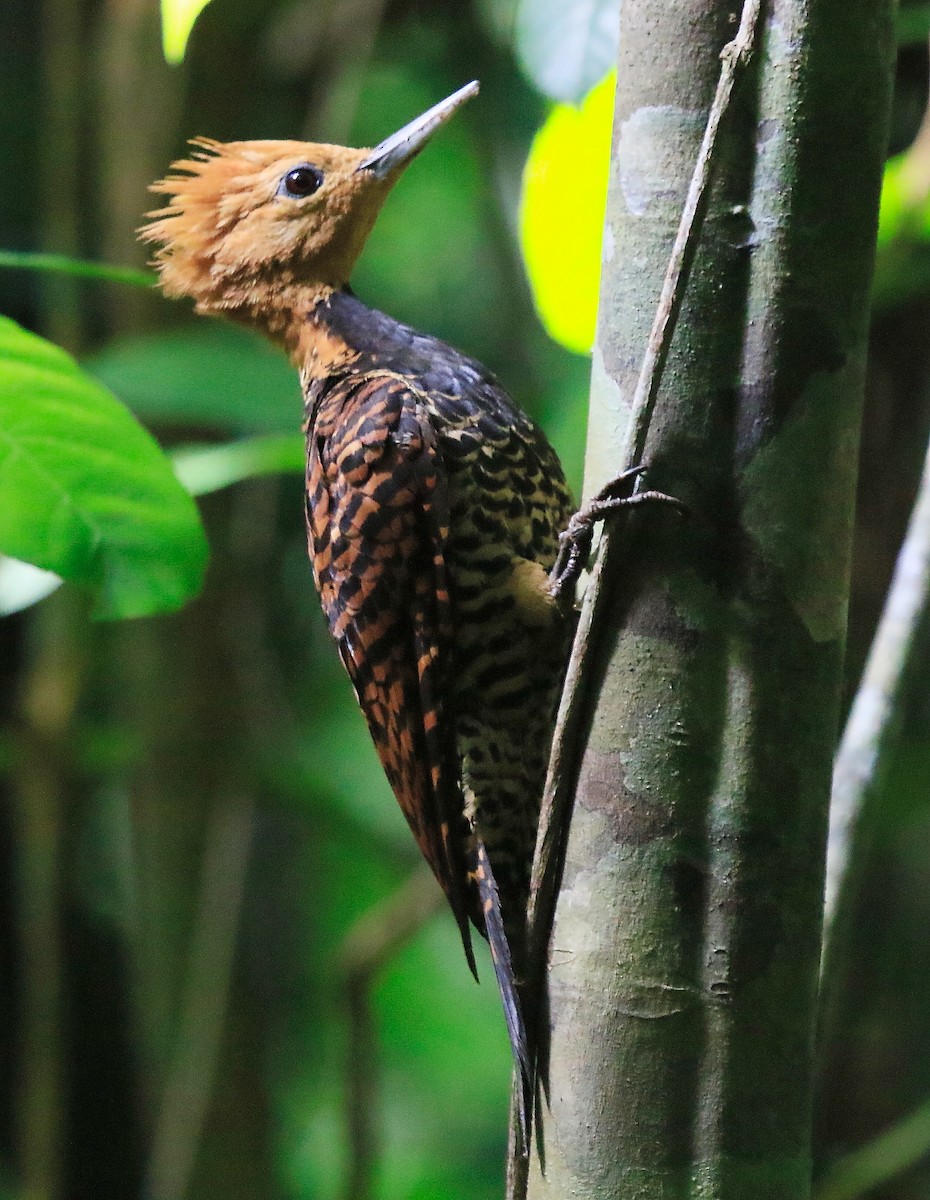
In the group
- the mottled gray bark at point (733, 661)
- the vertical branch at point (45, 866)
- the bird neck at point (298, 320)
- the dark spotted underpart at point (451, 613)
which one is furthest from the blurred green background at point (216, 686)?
the mottled gray bark at point (733, 661)

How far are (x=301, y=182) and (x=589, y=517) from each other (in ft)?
3.81

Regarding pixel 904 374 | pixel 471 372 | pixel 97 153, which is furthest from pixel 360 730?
pixel 471 372

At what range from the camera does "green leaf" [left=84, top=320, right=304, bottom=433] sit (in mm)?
2291

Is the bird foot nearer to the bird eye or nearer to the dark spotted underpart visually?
the dark spotted underpart

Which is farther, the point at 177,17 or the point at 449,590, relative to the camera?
the point at 449,590

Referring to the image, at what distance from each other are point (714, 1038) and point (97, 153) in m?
3.56

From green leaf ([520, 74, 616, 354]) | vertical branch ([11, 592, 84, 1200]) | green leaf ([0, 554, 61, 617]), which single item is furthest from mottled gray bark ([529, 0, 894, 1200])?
vertical branch ([11, 592, 84, 1200])

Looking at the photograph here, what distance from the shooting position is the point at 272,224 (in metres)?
2.04

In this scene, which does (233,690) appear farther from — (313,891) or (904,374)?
(313,891)

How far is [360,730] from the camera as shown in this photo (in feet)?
15.4

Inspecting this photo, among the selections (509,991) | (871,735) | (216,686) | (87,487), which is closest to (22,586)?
(87,487)

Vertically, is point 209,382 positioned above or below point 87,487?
above

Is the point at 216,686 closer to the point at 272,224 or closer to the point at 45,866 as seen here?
the point at 45,866

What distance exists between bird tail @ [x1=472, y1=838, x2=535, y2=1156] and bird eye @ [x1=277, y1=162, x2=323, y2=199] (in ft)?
3.57
